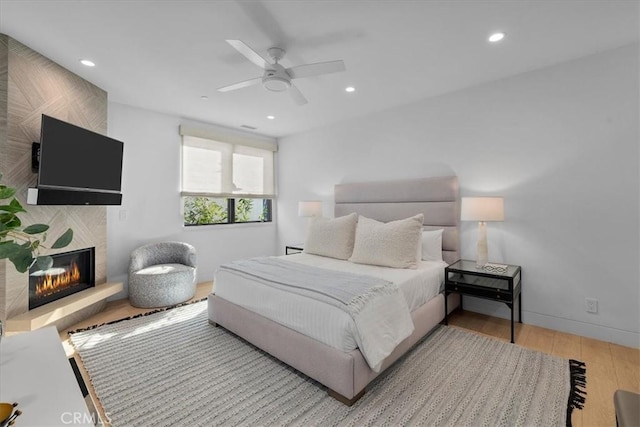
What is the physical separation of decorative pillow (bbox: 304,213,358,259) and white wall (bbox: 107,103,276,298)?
1988 millimetres

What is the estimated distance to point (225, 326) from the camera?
9.16 ft

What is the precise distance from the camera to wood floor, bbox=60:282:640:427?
1784 millimetres

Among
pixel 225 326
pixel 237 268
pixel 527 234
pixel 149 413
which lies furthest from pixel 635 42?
pixel 149 413

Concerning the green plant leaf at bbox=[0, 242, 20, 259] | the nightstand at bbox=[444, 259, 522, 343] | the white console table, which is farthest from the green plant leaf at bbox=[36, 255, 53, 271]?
the nightstand at bbox=[444, 259, 522, 343]

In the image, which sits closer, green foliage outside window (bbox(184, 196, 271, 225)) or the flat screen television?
the flat screen television

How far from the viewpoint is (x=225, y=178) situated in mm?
4852

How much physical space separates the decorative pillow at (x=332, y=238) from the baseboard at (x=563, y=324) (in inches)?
60.5

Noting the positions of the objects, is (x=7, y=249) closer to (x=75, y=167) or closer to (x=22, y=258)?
(x=22, y=258)

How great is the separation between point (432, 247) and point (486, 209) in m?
0.73

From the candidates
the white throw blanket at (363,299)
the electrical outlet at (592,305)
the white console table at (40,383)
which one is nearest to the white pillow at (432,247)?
the white throw blanket at (363,299)

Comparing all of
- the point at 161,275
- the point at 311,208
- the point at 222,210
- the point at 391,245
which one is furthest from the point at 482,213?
the point at 222,210

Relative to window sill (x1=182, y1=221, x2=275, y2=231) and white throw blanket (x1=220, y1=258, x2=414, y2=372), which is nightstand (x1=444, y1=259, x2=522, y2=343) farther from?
window sill (x1=182, y1=221, x2=275, y2=231)

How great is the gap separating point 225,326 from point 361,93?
118 inches

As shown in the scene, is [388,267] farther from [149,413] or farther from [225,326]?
[149,413]
